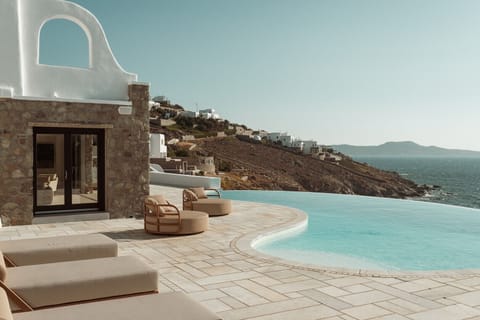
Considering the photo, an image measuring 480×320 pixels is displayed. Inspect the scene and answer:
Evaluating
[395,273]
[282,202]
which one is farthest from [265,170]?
[395,273]

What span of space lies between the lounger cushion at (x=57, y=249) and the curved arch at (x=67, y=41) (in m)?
5.65

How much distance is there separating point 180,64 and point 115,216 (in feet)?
45.7

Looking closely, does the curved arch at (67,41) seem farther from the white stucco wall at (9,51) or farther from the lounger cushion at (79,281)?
the lounger cushion at (79,281)

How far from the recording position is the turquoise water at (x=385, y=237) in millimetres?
7574

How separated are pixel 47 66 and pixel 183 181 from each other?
10157mm

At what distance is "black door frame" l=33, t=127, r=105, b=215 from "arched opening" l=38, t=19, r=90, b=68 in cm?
153

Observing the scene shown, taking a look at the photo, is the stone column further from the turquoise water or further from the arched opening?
the turquoise water

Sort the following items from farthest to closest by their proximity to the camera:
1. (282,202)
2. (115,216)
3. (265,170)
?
(265,170) → (282,202) → (115,216)

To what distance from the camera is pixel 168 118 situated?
2741 inches

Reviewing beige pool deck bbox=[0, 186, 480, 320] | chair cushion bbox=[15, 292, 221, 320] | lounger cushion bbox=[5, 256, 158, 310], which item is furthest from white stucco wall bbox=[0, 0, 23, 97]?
chair cushion bbox=[15, 292, 221, 320]

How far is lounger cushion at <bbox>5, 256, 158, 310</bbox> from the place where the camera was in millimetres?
3840

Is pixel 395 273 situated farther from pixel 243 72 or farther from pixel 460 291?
pixel 243 72

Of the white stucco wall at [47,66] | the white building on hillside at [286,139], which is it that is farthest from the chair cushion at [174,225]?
the white building on hillside at [286,139]

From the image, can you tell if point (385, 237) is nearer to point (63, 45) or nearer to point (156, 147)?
point (63, 45)
